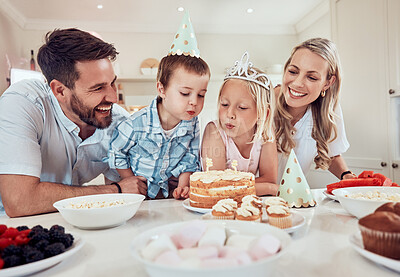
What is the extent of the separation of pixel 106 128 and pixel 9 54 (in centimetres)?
304

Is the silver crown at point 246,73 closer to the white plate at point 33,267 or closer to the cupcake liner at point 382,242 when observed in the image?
the cupcake liner at point 382,242

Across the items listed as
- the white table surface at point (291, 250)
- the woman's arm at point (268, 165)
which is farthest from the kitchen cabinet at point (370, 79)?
the white table surface at point (291, 250)

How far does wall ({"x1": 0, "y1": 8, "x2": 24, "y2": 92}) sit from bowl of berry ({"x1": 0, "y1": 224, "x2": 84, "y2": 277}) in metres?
3.62

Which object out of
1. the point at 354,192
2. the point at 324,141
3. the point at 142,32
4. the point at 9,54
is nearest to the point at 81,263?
the point at 354,192

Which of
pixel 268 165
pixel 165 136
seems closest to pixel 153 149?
pixel 165 136

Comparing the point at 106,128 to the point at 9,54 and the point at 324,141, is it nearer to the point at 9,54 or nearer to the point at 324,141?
the point at 324,141

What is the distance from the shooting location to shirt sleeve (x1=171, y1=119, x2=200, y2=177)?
1.62 metres

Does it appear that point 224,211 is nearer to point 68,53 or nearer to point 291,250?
point 291,250

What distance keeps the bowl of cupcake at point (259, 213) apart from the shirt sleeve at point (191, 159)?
736 mm

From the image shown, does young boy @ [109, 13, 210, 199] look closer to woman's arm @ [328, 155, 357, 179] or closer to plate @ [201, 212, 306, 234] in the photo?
plate @ [201, 212, 306, 234]

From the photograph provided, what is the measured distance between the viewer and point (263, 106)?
4.65 feet

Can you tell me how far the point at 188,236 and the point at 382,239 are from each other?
1.19 feet

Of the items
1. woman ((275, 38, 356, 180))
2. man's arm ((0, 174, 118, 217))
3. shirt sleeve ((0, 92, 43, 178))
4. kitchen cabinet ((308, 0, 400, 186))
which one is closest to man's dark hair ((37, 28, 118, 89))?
shirt sleeve ((0, 92, 43, 178))

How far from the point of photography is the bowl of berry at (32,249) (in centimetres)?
59
